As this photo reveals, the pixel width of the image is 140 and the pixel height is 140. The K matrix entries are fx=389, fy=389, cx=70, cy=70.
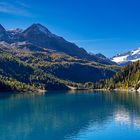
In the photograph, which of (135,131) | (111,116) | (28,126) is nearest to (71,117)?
(111,116)

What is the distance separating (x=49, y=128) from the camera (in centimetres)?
12106

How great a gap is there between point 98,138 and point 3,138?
82.0 feet

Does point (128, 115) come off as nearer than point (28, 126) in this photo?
No

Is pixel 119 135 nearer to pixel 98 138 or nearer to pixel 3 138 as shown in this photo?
pixel 98 138

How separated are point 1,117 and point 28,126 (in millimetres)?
29113

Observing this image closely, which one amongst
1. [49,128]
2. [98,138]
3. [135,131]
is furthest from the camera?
[49,128]

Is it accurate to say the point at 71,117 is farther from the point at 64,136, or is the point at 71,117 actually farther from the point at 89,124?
the point at 64,136

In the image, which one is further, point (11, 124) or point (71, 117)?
point (71, 117)

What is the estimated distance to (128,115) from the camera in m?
152

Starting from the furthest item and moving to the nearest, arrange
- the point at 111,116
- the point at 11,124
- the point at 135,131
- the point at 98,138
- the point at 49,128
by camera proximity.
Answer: the point at 111,116, the point at 11,124, the point at 49,128, the point at 135,131, the point at 98,138

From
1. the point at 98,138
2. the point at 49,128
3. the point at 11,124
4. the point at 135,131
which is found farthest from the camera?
the point at 11,124

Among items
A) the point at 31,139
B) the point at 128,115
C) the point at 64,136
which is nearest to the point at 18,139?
the point at 31,139

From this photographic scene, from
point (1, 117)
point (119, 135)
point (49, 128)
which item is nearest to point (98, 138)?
point (119, 135)

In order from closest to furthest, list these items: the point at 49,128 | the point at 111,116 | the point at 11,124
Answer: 1. the point at 49,128
2. the point at 11,124
3. the point at 111,116
